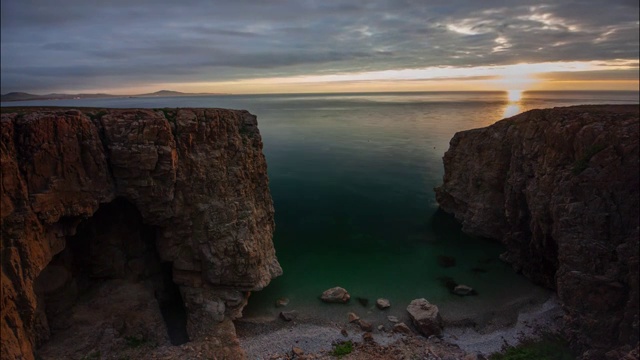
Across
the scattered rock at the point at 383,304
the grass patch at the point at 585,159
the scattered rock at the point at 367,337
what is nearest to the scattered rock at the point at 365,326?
the scattered rock at the point at 367,337

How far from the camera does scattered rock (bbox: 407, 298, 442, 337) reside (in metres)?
25.8

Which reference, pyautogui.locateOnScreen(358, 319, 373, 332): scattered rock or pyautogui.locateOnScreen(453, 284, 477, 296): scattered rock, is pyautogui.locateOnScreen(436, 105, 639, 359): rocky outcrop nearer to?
pyautogui.locateOnScreen(453, 284, 477, 296): scattered rock

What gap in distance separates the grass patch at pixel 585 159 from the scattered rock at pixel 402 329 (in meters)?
15.2

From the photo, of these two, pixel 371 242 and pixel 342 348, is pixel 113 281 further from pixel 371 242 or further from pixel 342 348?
pixel 371 242

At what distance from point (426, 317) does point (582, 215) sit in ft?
39.1

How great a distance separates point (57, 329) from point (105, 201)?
7833 mm

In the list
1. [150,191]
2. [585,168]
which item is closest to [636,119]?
[585,168]

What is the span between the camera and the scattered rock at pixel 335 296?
29438 millimetres

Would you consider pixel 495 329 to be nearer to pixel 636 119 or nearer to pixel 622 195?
pixel 622 195

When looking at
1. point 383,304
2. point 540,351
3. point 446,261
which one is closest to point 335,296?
point 383,304

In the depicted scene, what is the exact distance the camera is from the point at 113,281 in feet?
80.6

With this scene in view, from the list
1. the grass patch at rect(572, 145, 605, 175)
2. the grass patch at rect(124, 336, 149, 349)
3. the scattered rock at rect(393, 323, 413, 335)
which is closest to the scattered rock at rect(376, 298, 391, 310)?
the scattered rock at rect(393, 323, 413, 335)

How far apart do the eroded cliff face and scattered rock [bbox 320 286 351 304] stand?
4.51m

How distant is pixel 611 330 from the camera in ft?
67.2
